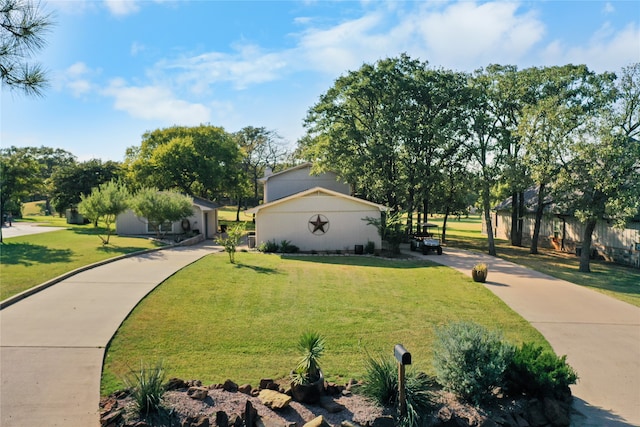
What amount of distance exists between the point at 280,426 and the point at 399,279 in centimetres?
1121

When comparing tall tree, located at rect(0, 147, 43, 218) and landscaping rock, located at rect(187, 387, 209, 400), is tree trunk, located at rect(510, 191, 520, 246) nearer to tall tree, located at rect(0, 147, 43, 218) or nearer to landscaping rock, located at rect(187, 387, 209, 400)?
landscaping rock, located at rect(187, 387, 209, 400)

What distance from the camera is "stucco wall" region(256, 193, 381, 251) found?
23.8 meters

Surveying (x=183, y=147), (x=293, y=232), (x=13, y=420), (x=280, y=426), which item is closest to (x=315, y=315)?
(x=280, y=426)

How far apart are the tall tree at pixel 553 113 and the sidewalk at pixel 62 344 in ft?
61.8

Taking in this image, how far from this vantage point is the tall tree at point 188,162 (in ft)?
119

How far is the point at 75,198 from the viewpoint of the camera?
34.9 metres

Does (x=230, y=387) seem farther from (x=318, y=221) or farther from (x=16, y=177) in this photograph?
(x=16, y=177)

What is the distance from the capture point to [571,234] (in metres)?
26.5

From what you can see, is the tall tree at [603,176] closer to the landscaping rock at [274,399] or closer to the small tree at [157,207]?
the landscaping rock at [274,399]

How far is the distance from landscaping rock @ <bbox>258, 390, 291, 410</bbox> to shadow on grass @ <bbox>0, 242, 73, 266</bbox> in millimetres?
14960

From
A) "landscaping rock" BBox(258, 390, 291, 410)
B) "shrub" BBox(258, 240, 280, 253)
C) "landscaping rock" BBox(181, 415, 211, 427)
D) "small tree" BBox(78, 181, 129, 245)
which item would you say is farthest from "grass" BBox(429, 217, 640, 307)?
"small tree" BBox(78, 181, 129, 245)

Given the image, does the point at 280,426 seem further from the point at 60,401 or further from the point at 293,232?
the point at 293,232

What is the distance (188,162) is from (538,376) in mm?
34779

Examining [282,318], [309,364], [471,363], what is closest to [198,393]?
[309,364]
